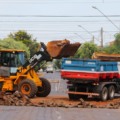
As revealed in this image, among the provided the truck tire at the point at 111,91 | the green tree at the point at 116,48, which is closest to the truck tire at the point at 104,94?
the truck tire at the point at 111,91

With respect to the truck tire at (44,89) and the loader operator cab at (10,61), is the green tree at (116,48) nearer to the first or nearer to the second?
the truck tire at (44,89)

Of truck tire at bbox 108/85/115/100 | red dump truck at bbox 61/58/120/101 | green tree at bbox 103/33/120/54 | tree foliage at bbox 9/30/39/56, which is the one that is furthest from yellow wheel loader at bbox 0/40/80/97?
tree foliage at bbox 9/30/39/56

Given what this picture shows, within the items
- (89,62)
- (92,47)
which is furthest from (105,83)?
(92,47)

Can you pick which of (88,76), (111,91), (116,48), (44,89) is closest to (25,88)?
(44,89)

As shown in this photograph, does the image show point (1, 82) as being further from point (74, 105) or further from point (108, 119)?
point (108, 119)

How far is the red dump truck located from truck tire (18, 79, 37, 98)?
7.27 feet

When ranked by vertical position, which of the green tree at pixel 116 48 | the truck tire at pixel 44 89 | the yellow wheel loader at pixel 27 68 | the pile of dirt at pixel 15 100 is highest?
the green tree at pixel 116 48

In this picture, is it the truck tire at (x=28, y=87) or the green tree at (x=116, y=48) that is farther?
the green tree at (x=116, y=48)

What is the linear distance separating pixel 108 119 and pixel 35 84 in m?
Result: 12.8

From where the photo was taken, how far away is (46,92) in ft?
109

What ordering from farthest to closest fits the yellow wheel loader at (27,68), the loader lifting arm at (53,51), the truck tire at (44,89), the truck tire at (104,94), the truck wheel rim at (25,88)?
1. the truck tire at (44,89)
2. the truck wheel rim at (25,88)
3. the yellow wheel loader at (27,68)
4. the loader lifting arm at (53,51)
5. the truck tire at (104,94)

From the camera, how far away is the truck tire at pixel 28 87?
3125 centimetres

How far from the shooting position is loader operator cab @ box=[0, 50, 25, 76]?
108 ft

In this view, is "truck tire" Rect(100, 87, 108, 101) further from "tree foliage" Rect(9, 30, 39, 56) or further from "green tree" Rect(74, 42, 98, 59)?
"tree foliage" Rect(9, 30, 39, 56)
